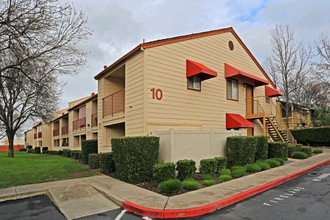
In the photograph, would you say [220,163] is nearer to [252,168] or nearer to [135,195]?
[252,168]

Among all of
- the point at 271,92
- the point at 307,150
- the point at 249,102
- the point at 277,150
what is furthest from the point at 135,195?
the point at 271,92

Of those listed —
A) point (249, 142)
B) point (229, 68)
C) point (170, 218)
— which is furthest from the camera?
point (229, 68)

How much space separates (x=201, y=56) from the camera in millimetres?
13391

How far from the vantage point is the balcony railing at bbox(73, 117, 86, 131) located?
22.4 m

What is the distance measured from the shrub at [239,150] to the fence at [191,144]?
0.36m

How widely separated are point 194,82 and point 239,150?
445cm

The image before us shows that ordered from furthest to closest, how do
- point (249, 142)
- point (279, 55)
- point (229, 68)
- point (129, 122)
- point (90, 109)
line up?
point (279, 55) → point (90, 109) → point (229, 68) → point (129, 122) → point (249, 142)

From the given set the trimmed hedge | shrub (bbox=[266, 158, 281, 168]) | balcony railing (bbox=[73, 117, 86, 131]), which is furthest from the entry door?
balcony railing (bbox=[73, 117, 86, 131])

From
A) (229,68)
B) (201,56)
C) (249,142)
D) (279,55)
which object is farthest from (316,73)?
(249,142)

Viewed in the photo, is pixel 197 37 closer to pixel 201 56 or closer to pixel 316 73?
pixel 201 56

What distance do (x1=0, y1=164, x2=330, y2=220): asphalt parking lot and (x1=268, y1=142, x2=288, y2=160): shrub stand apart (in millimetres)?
5166

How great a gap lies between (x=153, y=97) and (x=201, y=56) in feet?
14.6

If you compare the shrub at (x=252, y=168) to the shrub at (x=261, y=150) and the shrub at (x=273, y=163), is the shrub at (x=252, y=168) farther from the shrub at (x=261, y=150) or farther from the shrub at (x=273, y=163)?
the shrub at (x=261, y=150)

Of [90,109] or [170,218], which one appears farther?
[90,109]
